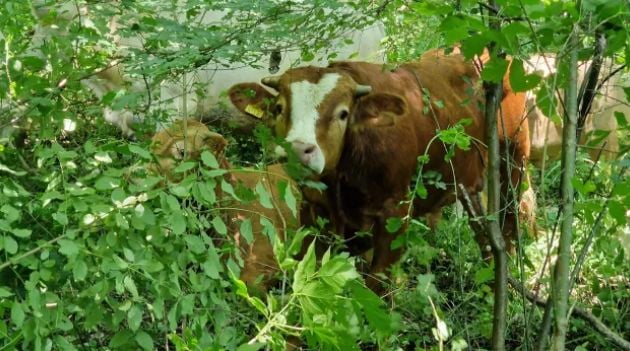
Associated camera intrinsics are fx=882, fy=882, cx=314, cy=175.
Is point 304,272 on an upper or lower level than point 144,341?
upper

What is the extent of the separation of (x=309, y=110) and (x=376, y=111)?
1.83 ft

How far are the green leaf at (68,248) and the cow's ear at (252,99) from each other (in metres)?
2.84

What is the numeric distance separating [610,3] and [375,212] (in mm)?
3089

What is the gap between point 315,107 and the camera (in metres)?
5.04

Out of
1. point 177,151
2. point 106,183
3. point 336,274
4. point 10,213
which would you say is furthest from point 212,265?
point 177,151

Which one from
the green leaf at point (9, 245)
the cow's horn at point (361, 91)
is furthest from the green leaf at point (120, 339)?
the cow's horn at point (361, 91)

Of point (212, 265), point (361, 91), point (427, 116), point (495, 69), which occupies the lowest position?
point (427, 116)

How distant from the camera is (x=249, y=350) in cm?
244

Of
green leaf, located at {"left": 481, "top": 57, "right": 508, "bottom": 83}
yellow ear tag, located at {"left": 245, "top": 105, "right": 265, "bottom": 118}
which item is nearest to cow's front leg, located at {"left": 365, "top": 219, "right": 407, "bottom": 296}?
yellow ear tag, located at {"left": 245, "top": 105, "right": 265, "bottom": 118}

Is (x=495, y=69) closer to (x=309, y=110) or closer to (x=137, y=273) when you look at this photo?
(x=137, y=273)

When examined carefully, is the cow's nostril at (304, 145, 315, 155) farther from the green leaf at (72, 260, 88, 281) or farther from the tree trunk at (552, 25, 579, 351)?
the green leaf at (72, 260, 88, 281)

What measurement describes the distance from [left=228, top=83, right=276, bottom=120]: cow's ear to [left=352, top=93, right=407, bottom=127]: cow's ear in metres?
0.54

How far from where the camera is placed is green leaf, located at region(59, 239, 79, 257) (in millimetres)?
2641

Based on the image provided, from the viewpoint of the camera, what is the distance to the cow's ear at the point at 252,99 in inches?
217
